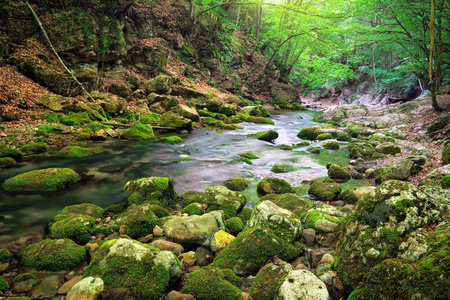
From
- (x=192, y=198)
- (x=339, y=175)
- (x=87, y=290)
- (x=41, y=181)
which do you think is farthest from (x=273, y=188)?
(x=41, y=181)

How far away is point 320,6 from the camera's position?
796 inches

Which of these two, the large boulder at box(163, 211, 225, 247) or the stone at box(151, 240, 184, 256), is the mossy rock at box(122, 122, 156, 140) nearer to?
the large boulder at box(163, 211, 225, 247)

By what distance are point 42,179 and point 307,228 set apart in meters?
6.13

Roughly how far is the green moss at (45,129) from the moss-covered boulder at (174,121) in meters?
5.31

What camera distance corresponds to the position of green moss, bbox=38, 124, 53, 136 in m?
8.61

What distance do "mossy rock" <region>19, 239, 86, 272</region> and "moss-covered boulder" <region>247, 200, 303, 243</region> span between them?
8.06ft

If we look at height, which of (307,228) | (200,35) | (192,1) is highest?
(192,1)

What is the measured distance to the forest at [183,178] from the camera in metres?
2.22

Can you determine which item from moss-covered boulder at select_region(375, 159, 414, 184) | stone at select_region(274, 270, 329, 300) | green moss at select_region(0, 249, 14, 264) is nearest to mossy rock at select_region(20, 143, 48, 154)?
green moss at select_region(0, 249, 14, 264)

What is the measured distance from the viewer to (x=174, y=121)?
1347 centimetres

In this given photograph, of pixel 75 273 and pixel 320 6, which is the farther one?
pixel 320 6

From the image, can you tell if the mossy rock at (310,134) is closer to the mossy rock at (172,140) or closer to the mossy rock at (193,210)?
the mossy rock at (172,140)

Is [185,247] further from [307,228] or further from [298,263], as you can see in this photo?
[307,228]

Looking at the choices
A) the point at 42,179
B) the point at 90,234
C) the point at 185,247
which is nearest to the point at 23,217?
the point at 42,179
